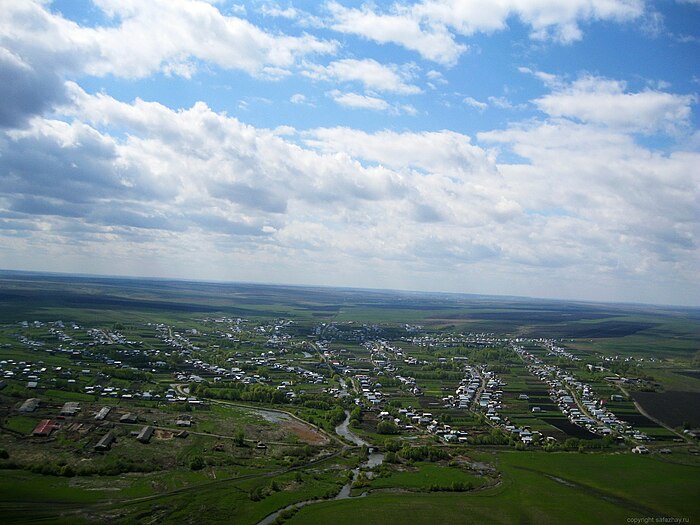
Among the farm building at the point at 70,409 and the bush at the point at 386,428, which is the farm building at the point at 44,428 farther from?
the bush at the point at 386,428

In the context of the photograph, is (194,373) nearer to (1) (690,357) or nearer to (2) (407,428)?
(2) (407,428)

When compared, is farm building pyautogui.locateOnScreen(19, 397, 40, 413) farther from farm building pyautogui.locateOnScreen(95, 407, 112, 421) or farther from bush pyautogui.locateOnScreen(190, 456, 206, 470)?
bush pyautogui.locateOnScreen(190, 456, 206, 470)

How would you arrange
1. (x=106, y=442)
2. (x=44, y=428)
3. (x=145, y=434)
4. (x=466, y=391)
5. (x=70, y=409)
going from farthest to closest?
1. (x=466, y=391)
2. (x=70, y=409)
3. (x=145, y=434)
4. (x=44, y=428)
5. (x=106, y=442)

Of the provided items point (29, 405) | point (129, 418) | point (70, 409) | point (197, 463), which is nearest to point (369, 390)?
point (129, 418)

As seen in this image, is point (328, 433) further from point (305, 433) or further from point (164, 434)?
point (164, 434)

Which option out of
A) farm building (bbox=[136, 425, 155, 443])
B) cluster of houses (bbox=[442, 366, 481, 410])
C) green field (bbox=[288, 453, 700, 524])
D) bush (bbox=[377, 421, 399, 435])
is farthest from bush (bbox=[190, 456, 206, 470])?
cluster of houses (bbox=[442, 366, 481, 410])

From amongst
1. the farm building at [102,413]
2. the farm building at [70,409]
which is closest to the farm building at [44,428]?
the farm building at [70,409]
